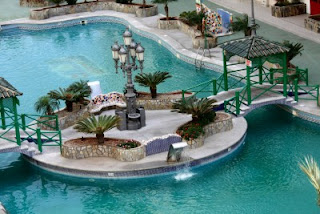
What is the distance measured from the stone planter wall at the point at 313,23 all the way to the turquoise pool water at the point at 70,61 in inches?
311

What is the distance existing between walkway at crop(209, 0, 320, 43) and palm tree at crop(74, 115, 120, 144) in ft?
59.4

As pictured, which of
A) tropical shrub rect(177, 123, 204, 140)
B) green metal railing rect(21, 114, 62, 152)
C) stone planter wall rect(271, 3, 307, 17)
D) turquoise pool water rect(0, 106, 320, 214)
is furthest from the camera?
stone planter wall rect(271, 3, 307, 17)

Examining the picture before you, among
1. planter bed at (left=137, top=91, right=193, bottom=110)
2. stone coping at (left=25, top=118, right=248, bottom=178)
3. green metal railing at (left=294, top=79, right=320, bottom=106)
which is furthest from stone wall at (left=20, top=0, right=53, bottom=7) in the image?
stone coping at (left=25, top=118, right=248, bottom=178)

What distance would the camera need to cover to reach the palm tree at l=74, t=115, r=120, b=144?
29.7 metres

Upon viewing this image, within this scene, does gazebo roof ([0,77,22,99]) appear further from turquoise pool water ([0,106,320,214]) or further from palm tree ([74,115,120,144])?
turquoise pool water ([0,106,320,214])

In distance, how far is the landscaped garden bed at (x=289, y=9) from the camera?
5000cm

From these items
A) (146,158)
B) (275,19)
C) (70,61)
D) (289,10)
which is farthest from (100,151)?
(289,10)

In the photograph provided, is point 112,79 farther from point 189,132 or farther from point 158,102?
point 189,132

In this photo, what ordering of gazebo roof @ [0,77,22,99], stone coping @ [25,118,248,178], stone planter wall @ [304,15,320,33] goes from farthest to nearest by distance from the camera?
1. stone planter wall @ [304,15,320,33]
2. gazebo roof @ [0,77,22,99]
3. stone coping @ [25,118,248,178]

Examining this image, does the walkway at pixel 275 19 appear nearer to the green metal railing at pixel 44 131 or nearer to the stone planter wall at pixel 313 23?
the stone planter wall at pixel 313 23

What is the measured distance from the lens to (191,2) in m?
57.4

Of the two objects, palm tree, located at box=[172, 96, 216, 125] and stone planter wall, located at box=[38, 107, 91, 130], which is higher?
palm tree, located at box=[172, 96, 216, 125]

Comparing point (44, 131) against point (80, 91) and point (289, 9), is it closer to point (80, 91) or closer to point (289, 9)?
point (80, 91)

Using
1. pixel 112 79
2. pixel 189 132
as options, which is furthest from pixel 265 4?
pixel 189 132
